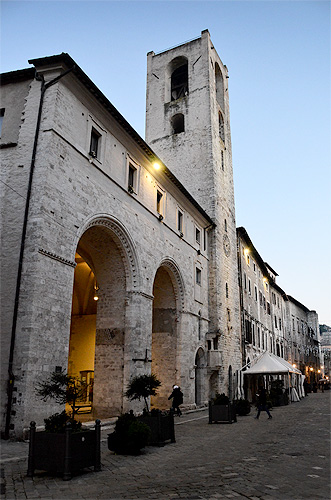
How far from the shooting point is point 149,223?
686 inches

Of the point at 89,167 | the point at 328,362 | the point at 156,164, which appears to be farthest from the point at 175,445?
the point at 328,362

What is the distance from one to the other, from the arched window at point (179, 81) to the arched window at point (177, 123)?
118 inches

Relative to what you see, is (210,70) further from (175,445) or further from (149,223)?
(175,445)

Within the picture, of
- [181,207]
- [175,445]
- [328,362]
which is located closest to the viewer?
[175,445]

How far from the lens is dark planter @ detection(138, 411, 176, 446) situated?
9.35m

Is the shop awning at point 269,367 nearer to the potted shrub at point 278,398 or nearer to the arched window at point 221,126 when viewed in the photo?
the potted shrub at point 278,398

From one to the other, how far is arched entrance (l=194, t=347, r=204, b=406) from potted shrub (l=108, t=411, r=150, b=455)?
13241 mm

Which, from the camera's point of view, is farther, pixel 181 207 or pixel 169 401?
pixel 181 207

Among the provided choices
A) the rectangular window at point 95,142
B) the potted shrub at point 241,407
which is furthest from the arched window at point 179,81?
the potted shrub at point 241,407

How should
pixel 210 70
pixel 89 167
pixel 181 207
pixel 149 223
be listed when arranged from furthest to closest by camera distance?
1. pixel 210 70
2. pixel 181 207
3. pixel 149 223
4. pixel 89 167

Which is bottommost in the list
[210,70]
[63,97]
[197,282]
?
[197,282]

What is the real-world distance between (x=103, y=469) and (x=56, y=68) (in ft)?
37.0

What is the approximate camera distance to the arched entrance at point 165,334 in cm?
1919

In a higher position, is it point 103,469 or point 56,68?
point 56,68
